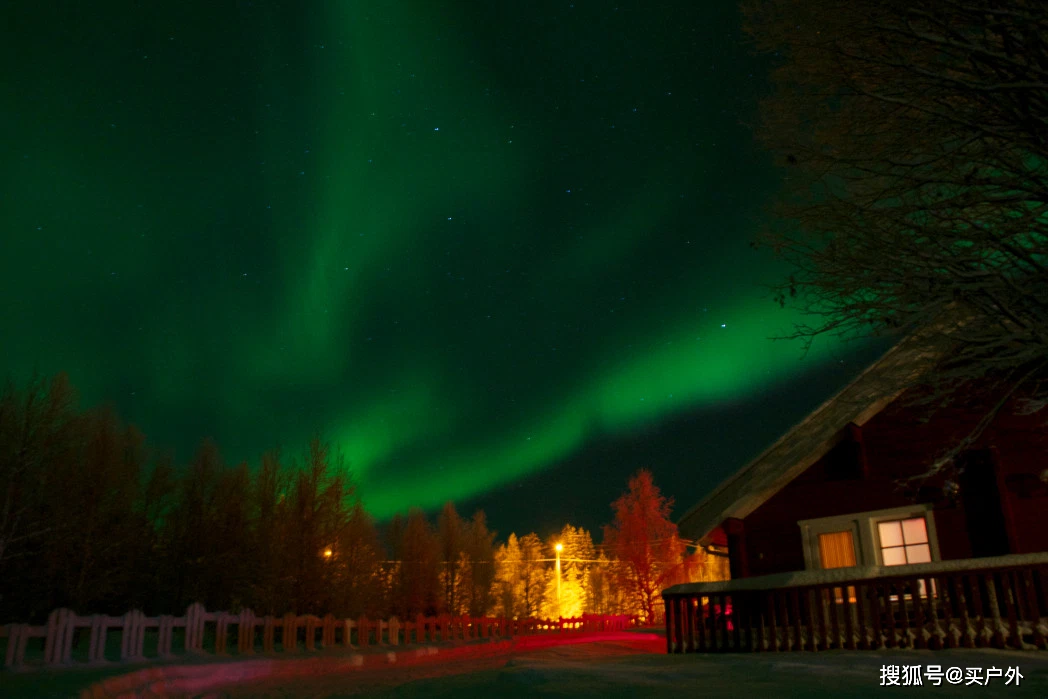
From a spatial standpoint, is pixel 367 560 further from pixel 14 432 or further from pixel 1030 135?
pixel 1030 135

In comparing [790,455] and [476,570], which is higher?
[790,455]

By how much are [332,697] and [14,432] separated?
67.8 feet

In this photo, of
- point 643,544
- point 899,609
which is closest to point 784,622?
point 899,609

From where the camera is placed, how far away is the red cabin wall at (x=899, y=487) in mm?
13656

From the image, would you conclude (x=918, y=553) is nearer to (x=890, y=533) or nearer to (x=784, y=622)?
(x=890, y=533)

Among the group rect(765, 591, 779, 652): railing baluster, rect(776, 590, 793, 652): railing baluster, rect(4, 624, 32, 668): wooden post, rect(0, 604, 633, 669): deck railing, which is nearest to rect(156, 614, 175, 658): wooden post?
rect(0, 604, 633, 669): deck railing

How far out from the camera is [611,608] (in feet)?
268

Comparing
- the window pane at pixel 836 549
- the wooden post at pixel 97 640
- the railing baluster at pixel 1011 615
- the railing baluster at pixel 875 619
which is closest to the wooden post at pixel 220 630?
the wooden post at pixel 97 640

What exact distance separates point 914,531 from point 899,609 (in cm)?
484

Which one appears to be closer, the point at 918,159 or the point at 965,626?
the point at 918,159

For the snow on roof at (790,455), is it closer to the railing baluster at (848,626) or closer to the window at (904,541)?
the window at (904,541)

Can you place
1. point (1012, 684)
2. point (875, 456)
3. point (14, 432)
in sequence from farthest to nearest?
point (14, 432) → point (875, 456) → point (1012, 684)

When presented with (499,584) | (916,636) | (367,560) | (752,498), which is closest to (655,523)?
(367,560)

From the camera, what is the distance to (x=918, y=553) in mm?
14656
